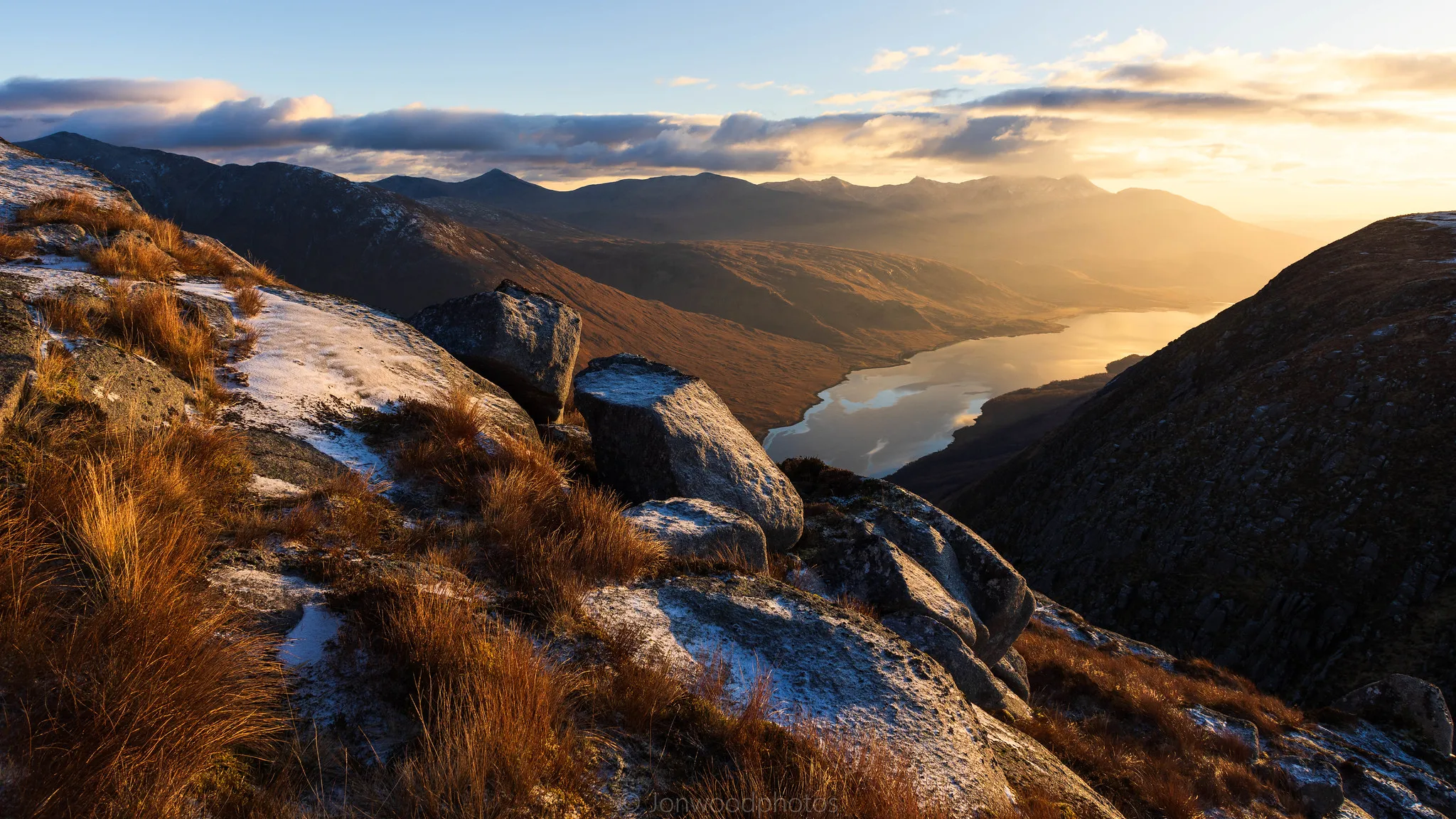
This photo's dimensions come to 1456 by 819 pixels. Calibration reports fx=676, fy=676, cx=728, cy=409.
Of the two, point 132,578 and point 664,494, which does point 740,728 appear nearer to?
point 132,578

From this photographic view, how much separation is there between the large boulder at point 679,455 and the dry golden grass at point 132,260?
6.45m

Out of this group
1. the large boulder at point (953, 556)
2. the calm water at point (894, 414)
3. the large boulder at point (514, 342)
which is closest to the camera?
the large boulder at point (953, 556)

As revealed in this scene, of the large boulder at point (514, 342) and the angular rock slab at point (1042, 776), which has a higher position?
the large boulder at point (514, 342)

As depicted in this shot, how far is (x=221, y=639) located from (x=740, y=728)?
2.77 metres

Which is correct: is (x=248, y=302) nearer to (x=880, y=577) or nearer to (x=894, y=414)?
(x=880, y=577)

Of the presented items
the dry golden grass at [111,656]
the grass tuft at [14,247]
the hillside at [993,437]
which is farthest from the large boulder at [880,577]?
the hillside at [993,437]

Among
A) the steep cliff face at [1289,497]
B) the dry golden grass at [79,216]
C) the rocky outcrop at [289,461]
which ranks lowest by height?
the steep cliff face at [1289,497]

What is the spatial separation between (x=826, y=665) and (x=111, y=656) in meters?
4.22

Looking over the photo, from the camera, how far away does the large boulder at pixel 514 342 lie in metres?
12.1

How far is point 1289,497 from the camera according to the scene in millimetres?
31922

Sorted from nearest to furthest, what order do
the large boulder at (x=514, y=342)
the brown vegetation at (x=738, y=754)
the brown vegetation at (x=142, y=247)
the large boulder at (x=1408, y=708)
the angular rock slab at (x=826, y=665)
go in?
the brown vegetation at (x=738, y=754) → the angular rock slab at (x=826, y=665) → the brown vegetation at (x=142, y=247) → the large boulder at (x=514, y=342) → the large boulder at (x=1408, y=708)

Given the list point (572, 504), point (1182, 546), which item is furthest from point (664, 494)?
point (1182, 546)

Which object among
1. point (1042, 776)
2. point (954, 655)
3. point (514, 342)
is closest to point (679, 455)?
point (954, 655)

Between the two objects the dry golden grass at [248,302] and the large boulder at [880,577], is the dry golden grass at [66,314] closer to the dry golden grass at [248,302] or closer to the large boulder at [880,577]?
the dry golden grass at [248,302]
